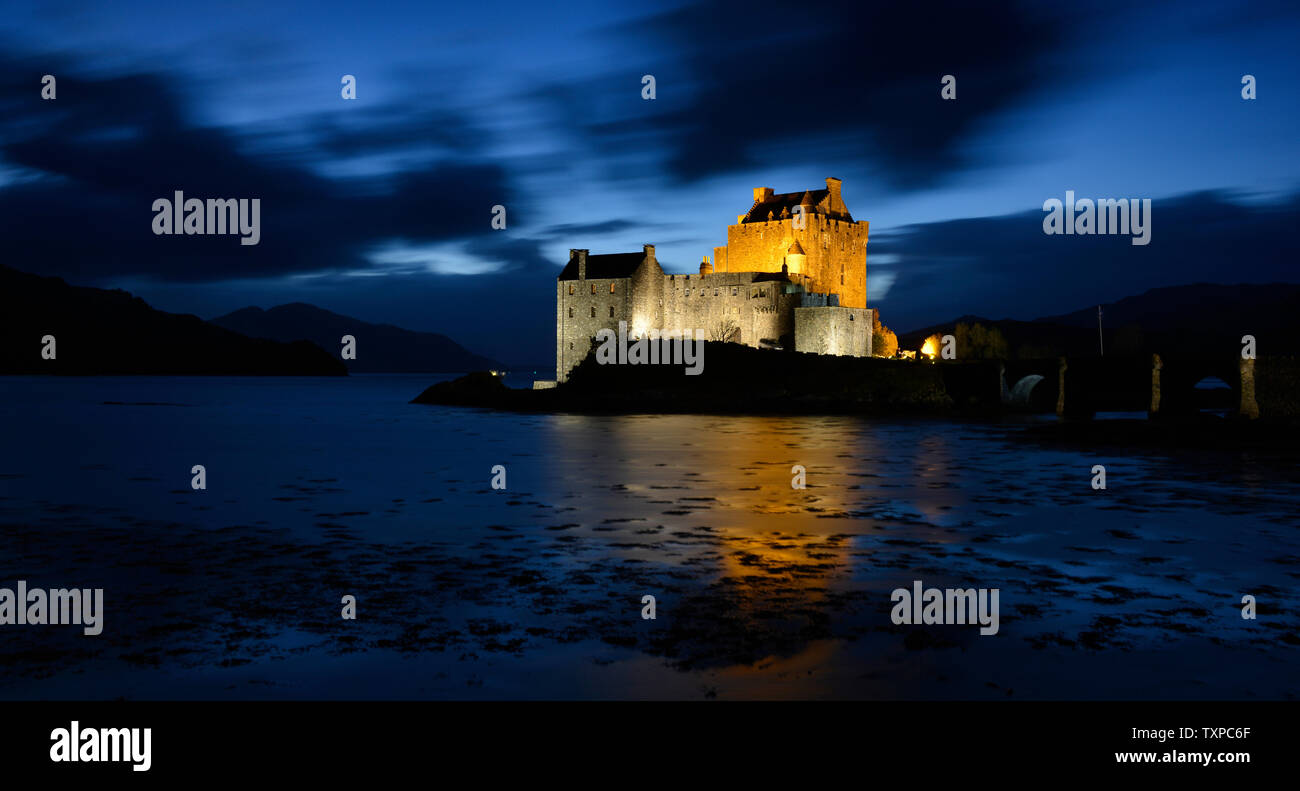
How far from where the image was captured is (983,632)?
34.5 feet

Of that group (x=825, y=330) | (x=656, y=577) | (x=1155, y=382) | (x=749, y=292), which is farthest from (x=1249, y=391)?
(x=656, y=577)

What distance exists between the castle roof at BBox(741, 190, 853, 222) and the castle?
0.41ft

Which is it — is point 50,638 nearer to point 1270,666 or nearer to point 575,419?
point 1270,666

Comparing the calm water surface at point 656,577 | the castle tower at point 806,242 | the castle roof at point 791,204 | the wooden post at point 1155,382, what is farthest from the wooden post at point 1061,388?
the calm water surface at point 656,577

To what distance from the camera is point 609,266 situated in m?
83.3

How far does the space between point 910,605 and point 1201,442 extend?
3527 centimetres

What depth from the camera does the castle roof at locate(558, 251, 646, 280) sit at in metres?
82.3

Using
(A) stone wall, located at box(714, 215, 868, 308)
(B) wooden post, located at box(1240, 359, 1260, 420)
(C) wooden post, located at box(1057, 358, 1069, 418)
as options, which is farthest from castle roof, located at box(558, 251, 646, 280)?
(B) wooden post, located at box(1240, 359, 1260, 420)

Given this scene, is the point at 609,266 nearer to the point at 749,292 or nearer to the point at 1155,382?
the point at 749,292

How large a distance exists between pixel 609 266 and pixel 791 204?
19.9m

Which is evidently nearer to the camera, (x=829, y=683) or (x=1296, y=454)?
(x=829, y=683)

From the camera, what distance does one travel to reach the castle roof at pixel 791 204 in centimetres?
8989

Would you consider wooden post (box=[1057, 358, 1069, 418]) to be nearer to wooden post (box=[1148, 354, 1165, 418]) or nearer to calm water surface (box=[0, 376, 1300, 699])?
wooden post (box=[1148, 354, 1165, 418])
